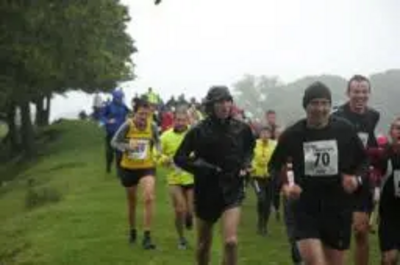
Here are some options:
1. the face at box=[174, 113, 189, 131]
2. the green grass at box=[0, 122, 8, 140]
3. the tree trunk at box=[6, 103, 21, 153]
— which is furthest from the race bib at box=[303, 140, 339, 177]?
the green grass at box=[0, 122, 8, 140]

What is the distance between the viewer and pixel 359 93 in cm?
1072

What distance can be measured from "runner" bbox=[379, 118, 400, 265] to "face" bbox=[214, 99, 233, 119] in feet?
6.55

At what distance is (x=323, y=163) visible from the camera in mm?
8242

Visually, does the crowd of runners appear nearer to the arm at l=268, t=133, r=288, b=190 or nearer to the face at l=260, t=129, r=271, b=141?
the arm at l=268, t=133, r=288, b=190

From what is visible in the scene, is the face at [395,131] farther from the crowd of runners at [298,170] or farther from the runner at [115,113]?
the runner at [115,113]

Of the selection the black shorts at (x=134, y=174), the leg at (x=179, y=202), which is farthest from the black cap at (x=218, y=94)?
the leg at (x=179, y=202)

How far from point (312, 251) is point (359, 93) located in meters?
3.25

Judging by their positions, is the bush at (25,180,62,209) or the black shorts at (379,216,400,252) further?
the bush at (25,180,62,209)

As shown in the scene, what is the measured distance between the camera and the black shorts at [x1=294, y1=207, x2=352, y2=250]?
8250 millimetres

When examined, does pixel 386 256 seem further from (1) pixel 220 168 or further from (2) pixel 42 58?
(2) pixel 42 58

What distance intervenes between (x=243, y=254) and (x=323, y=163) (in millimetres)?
7572

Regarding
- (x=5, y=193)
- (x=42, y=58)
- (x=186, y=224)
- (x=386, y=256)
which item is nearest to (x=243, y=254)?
(x=186, y=224)

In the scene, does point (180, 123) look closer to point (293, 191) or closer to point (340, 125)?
point (340, 125)

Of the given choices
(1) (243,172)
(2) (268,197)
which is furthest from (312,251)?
(2) (268,197)
